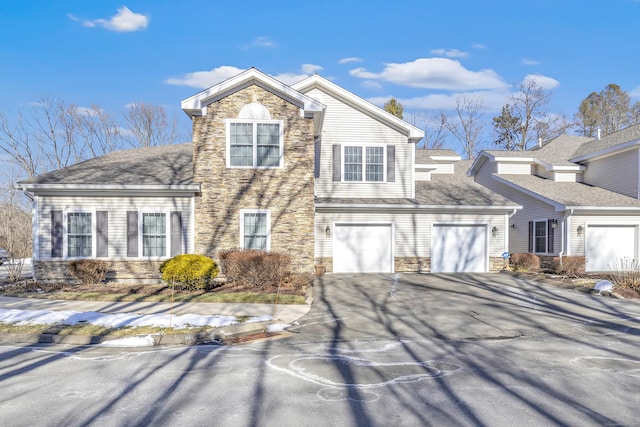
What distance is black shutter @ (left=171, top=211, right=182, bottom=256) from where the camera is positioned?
16.7 m

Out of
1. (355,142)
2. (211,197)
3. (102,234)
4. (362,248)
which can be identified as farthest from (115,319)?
(355,142)

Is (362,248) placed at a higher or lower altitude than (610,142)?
lower

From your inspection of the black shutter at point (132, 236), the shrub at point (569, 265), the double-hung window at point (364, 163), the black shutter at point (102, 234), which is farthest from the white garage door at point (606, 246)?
the black shutter at point (102, 234)

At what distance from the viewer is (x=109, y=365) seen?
7234 mm

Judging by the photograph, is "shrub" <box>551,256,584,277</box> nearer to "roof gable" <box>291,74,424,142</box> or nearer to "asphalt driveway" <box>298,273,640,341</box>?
"asphalt driveway" <box>298,273,640,341</box>

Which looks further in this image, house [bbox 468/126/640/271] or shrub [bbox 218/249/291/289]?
house [bbox 468/126/640/271]

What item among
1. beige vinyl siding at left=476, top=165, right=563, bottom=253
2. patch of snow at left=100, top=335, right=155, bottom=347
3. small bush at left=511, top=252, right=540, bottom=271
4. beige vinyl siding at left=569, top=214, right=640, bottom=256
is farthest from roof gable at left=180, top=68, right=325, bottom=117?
beige vinyl siding at left=569, top=214, right=640, bottom=256

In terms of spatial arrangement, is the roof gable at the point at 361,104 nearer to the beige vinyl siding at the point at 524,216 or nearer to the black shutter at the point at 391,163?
the black shutter at the point at 391,163

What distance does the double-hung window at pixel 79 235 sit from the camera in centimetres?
1662

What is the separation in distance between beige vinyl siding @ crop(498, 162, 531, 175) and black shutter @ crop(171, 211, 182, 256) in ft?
57.8

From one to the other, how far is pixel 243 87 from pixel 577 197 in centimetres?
1559

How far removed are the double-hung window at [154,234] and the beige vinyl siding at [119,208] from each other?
0.64 ft

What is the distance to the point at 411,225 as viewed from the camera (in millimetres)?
19734

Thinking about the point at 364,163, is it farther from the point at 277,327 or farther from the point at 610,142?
the point at 610,142
